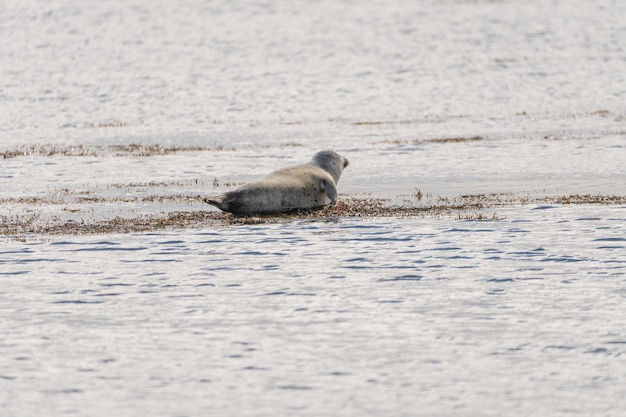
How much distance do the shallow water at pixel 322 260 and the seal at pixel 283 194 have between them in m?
0.68

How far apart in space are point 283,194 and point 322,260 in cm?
352

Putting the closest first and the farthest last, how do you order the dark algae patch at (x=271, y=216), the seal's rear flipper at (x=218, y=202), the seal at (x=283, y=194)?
the dark algae patch at (x=271, y=216) < the seal's rear flipper at (x=218, y=202) < the seal at (x=283, y=194)

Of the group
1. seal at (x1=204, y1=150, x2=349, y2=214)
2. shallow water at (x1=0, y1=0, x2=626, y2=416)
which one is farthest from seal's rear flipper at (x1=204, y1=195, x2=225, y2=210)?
shallow water at (x1=0, y1=0, x2=626, y2=416)

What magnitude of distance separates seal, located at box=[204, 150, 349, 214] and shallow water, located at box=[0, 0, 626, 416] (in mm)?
681

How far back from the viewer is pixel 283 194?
1805 cm

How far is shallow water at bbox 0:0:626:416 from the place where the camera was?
32.2 feet

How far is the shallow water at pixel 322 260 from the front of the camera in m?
9.82

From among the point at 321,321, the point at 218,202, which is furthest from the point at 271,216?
the point at 321,321

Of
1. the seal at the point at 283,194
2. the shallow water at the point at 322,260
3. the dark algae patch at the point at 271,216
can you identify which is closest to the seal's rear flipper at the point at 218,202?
the seal at the point at 283,194

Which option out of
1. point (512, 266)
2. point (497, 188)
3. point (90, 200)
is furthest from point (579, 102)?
point (512, 266)

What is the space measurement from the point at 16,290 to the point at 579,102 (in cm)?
2831

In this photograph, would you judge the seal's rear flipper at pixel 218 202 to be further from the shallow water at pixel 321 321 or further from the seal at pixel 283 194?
the shallow water at pixel 321 321

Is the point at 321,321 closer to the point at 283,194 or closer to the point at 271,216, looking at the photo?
the point at 271,216

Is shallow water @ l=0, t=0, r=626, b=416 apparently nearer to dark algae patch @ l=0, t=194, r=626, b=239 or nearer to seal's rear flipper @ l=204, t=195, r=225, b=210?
dark algae patch @ l=0, t=194, r=626, b=239
